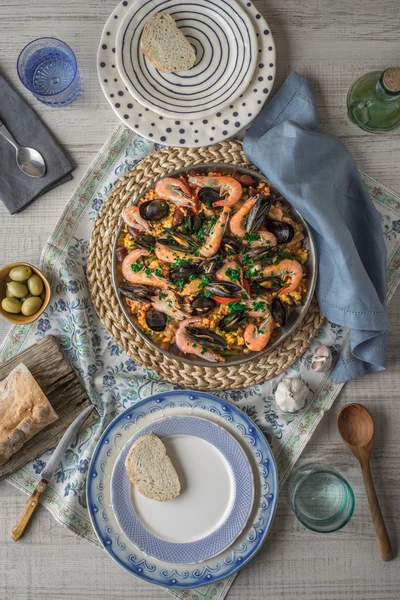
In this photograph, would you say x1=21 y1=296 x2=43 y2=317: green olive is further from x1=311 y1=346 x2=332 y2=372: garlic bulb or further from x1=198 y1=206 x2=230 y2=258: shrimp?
x1=311 y1=346 x2=332 y2=372: garlic bulb

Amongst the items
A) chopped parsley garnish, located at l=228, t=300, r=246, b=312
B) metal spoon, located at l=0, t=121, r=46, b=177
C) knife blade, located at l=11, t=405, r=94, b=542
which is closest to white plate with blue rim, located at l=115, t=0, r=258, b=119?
metal spoon, located at l=0, t=121, r=46, b=177

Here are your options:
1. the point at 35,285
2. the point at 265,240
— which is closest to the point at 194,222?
the point at 265,240

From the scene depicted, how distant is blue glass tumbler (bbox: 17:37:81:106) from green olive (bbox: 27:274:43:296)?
2.81 feet

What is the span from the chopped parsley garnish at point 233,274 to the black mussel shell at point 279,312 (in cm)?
20

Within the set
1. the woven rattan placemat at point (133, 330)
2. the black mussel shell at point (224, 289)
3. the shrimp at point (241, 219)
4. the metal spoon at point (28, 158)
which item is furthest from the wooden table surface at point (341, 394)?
the black mussel shell at point (224, 289)

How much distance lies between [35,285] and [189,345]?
2.51ft

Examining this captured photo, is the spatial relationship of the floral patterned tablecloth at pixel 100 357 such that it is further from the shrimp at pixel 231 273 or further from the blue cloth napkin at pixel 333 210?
the shrimp at pixel 231 273

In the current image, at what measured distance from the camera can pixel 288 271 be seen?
8.38ft

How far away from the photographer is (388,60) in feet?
9.37

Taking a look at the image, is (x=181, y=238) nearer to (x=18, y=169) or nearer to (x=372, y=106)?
(x=18, y=169)

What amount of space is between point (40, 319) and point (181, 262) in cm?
76

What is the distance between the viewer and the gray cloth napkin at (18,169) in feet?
9.21

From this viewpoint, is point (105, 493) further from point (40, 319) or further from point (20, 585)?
point (40, 319)

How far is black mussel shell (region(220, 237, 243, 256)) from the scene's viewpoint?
2592 mm
